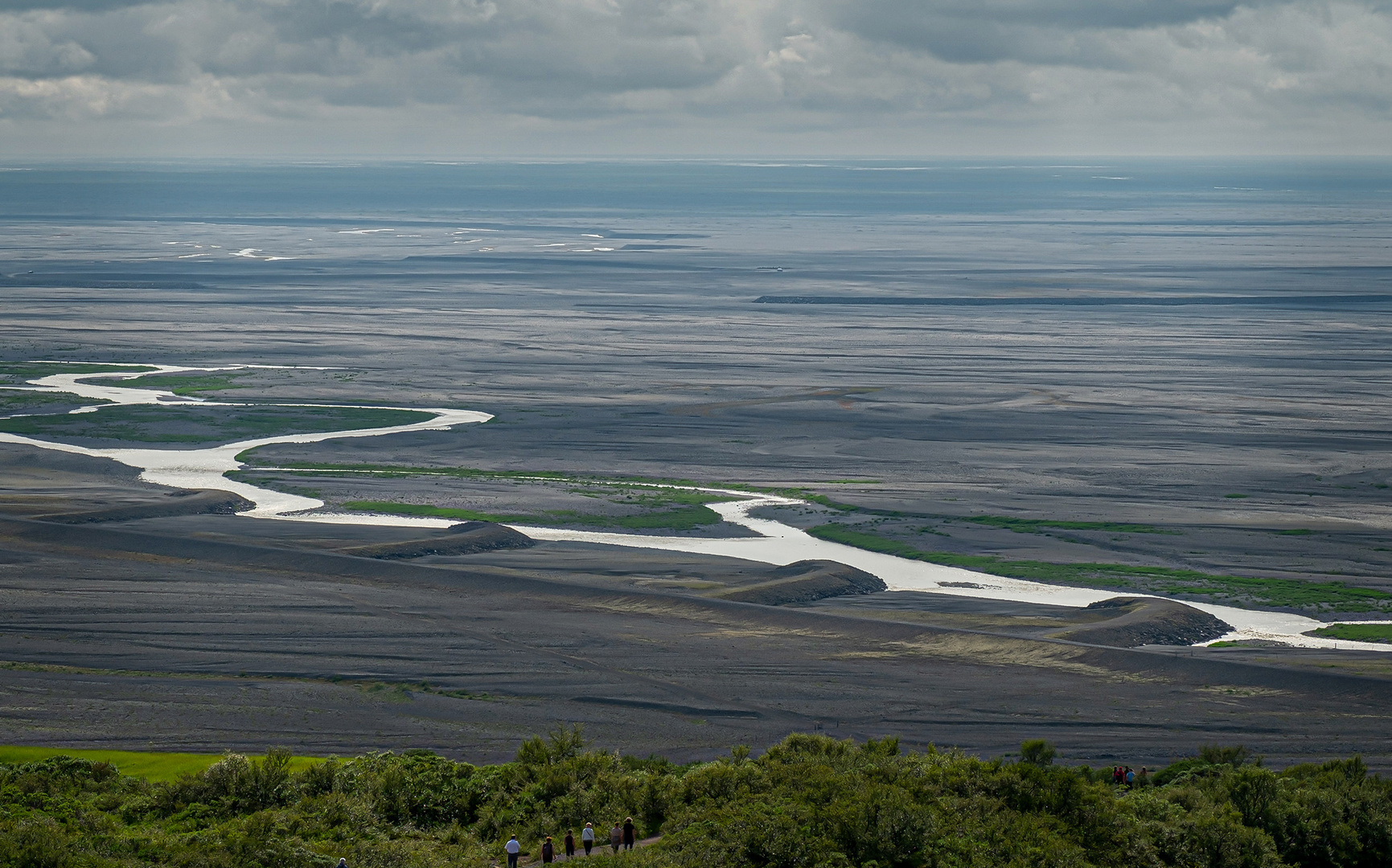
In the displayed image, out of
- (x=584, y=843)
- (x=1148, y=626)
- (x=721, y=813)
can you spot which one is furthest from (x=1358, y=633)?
(x=584, y=843)

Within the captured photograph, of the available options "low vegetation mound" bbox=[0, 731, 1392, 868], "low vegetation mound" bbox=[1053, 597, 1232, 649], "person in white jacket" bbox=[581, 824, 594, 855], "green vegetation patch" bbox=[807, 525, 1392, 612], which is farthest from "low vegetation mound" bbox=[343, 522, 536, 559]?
"person in white jacket" bbox=[581, 824, 594, 855]

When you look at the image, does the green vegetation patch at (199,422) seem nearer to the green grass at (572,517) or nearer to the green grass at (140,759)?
the green grass at (572,517)

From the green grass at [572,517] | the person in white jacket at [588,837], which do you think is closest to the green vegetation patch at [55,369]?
the green grass at [572,517]

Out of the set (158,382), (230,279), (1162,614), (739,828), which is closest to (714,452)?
(1162,614)

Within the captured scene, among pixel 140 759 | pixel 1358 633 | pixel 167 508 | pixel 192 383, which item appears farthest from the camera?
pixel 192 383

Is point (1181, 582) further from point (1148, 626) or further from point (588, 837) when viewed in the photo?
point (588, 837)

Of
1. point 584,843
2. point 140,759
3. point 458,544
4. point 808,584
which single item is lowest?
point 140,759

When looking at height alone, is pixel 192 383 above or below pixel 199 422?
above
